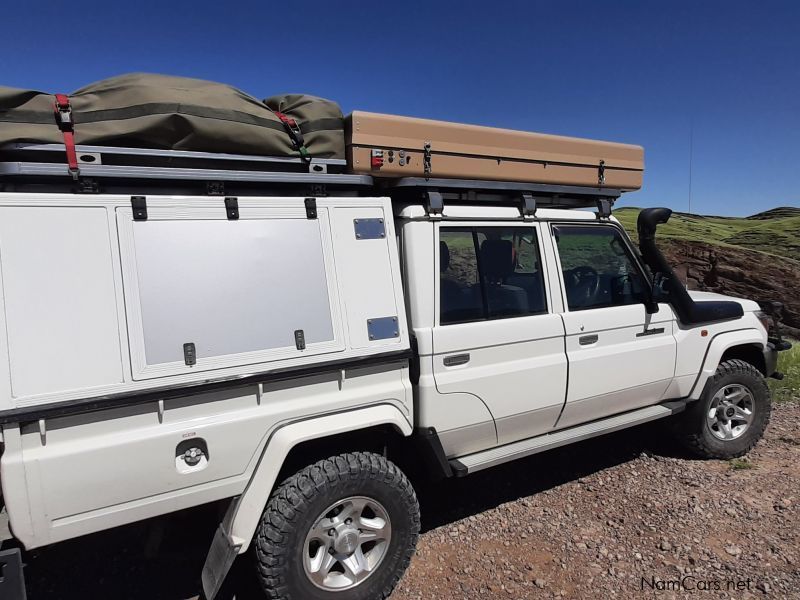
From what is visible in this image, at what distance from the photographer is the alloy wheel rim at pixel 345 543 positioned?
8.86 feet

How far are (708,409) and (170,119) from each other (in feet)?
14.3

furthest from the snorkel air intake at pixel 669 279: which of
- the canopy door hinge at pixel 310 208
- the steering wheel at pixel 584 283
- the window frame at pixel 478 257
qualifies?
the canopy door hinge at pixel 310 208

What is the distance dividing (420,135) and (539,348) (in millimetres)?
1482

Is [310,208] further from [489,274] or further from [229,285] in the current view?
[489,274]

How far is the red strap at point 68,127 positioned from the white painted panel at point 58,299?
0.59 feet

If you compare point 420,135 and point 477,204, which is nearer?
point 420,135

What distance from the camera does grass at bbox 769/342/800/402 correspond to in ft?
20.6

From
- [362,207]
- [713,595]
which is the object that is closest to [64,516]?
[362,207]

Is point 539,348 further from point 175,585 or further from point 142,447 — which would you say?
point 175,585

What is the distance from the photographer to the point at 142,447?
2236mm

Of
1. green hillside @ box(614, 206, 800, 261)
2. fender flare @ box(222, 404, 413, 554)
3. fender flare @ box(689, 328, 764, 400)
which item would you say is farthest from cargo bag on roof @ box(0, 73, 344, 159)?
green hillside @ box(614, 206, 800, 261)

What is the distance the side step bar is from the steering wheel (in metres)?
0.90

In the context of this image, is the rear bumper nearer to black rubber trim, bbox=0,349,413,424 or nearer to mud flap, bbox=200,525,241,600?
black rubber trim, bbox=0,349,413,424

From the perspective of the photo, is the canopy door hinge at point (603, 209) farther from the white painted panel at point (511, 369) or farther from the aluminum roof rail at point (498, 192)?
the white painted panel at point (511, 369)
